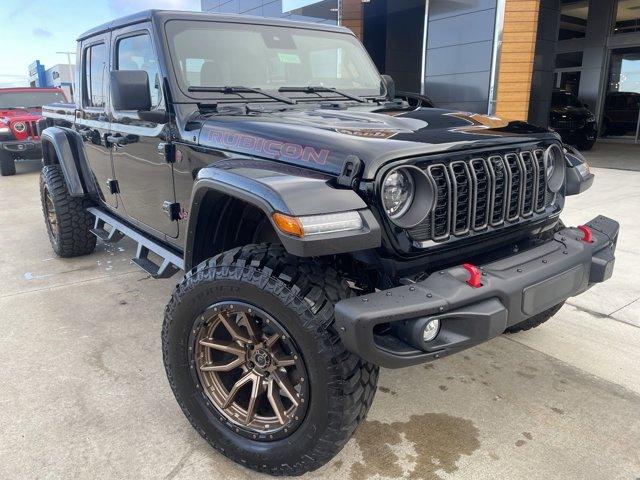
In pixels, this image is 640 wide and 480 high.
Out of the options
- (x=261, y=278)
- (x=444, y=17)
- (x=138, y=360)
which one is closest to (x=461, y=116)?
(x=261, y=278)

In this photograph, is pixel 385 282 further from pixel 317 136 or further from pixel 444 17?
pixel 444 17

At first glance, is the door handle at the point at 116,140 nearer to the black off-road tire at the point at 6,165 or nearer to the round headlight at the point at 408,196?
the round headlight at the point at 408,196

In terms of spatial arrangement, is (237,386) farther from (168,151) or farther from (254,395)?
(168,151)

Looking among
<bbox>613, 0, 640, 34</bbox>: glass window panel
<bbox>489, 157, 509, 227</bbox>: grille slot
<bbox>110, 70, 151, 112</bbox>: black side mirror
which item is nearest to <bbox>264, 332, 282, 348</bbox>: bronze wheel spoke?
<bbox>489, 157, 509, 227</bbox>: grille slot

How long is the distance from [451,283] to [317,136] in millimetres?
779

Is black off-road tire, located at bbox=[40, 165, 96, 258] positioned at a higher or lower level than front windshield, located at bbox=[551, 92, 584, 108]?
lower

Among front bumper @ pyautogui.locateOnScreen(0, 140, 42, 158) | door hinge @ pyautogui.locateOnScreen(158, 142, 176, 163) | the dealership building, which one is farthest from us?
front bumper @ pyautogui.locateOnScreen(0, 140, 42, 158)

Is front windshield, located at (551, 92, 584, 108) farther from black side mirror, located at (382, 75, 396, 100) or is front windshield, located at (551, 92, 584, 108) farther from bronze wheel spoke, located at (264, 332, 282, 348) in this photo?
bronze wheel spoke, located at (264, 332, 282, 348)

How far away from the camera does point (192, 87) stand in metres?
2.86

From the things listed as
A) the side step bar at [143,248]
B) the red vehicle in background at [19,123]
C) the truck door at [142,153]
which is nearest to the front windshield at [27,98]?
the red vehicle in background at [19,123]

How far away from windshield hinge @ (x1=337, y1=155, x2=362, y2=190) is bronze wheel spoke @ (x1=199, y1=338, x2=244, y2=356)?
80 centimetres

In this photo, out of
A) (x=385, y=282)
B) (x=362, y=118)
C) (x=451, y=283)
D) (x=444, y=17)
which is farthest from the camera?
(x=444, y=17)

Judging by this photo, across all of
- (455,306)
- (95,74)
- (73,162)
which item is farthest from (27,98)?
(455,306)

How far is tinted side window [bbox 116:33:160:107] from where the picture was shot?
2953 millimetres
